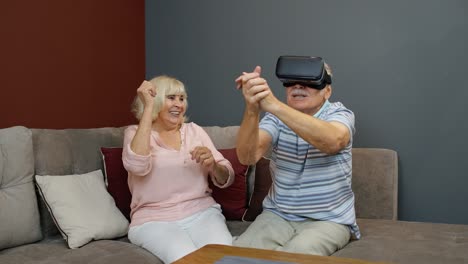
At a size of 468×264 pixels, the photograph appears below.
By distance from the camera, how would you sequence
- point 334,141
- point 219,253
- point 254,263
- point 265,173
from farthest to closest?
point 265,173, point 334,141, point 219,253, point 254,263

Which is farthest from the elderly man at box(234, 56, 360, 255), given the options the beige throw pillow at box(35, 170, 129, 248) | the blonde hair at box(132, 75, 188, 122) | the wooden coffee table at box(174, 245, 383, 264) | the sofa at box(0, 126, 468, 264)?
the beige throw pillow at box(35, 170, 129, 248)

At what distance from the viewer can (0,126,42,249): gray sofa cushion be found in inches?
77.2

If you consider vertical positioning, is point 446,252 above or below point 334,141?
below

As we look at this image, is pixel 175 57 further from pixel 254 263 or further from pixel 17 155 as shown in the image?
pixel 254 263

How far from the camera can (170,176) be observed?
85.6 inches

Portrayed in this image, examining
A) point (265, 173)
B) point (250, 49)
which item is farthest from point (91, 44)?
point (265, 173)

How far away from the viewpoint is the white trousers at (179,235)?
6.26 ft

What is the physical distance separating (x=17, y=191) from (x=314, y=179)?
117 centimetres

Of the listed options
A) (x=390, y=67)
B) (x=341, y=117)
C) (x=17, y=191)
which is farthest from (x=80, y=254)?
(x=390, y=67)

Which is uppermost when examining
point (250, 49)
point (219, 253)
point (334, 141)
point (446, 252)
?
point (250, 49)

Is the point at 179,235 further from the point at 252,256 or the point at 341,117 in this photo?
the point at 341,117

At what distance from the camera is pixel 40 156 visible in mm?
2209

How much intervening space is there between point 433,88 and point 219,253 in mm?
1732

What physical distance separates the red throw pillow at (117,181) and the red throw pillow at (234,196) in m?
0.40
